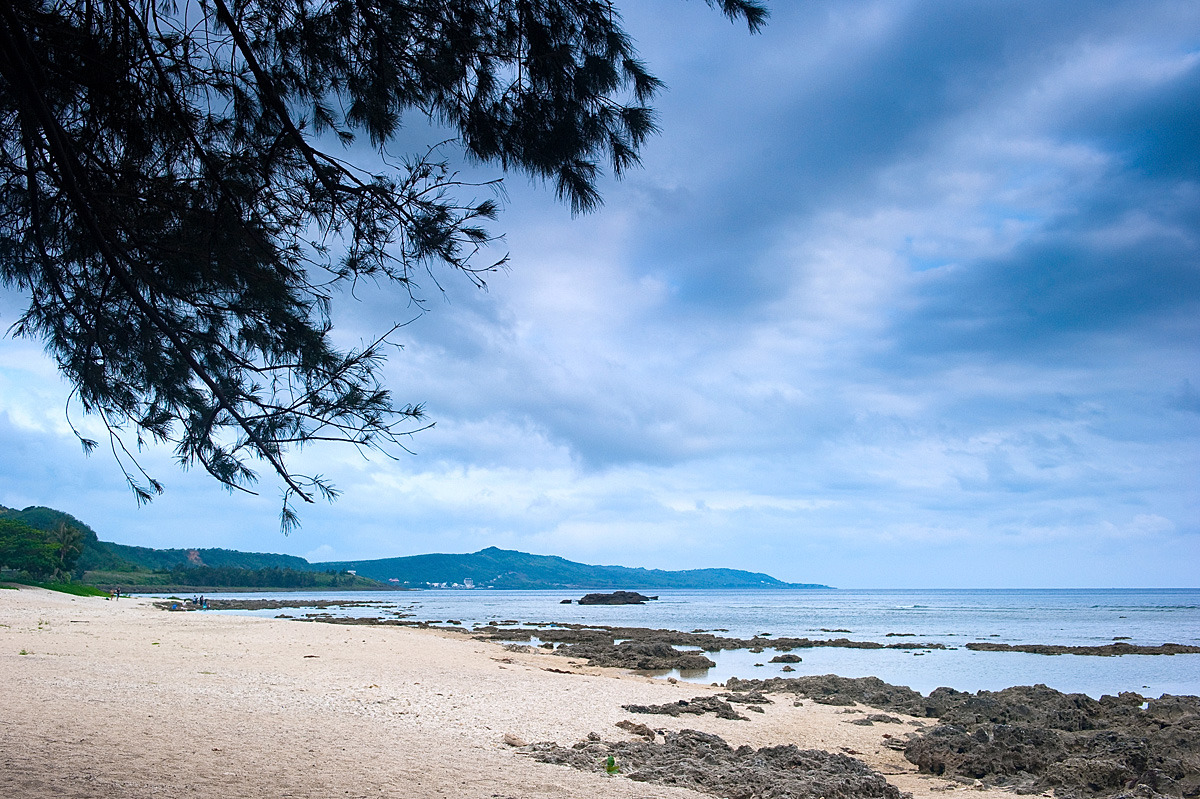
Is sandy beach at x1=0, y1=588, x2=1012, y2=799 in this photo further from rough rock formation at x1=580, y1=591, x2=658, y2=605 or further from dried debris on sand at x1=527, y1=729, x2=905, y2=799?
rough rock formation at x1=580, y1=591, x2=658, y2=605

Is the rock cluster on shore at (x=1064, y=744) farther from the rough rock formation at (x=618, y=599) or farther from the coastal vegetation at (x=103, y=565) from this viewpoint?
the rough rock formation at (x=618, y=599)

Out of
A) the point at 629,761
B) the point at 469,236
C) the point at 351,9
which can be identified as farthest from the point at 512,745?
the point at 351,9

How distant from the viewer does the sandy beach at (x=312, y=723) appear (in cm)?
537

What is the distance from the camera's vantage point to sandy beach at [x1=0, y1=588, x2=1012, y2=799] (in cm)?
537

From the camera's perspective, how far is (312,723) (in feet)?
25.7

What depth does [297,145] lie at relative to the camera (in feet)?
14.6

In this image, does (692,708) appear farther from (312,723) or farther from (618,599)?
(618,599)

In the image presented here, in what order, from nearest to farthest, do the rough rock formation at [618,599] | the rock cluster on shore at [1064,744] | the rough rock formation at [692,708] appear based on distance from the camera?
the rock cluster on shore at [1064,744]
the rough rock formation at [692,708]
the rough rock formation at [618,599]

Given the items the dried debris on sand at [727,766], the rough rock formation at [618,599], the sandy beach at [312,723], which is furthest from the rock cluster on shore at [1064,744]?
the rough rock formation at [618,599]

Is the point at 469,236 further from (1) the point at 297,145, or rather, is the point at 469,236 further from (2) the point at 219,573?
(2) the point at 219,573

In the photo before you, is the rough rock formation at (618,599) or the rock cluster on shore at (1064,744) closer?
the rock cluster on shore at (1064,744)

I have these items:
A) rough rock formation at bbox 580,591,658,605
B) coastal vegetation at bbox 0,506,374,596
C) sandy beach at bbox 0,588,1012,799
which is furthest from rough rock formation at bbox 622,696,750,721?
rough rock formation at bbox 580,591,658,605

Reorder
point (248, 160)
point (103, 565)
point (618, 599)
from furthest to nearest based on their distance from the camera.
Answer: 1. point (103, 565)
2. point (618, 599)
3. point (248, 160)

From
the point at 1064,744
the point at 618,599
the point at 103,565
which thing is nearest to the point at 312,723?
the point at 1064,744
